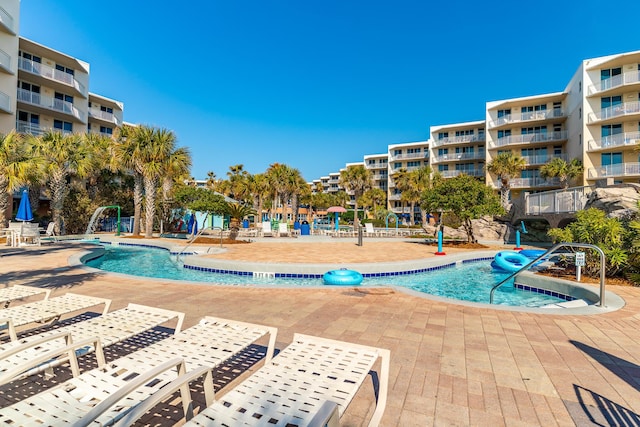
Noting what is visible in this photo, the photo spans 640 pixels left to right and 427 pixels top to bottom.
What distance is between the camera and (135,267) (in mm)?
12242

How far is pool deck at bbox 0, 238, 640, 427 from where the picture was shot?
8.23 ft

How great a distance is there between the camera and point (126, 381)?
217 cm

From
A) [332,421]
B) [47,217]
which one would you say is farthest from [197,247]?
[47,217]

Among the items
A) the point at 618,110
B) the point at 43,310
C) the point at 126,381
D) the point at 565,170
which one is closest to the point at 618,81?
the point at 618,110

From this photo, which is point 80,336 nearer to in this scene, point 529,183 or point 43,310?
point 43,310

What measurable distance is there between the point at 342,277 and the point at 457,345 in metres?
5.33

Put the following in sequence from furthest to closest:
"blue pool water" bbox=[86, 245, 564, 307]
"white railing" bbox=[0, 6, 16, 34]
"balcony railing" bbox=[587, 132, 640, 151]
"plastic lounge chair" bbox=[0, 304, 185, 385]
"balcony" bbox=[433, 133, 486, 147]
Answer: "balcony" bbox=[433, 133, 486, 147] < "balcony railing" bbox=[587, 132, 640, 151] < "white railing" bbox=[0, 6, 16, 34] < "blue pool water" bbox=[86, 245, 564, 307] < "plastic lounge chair" bbox=[0, 304, 185, 385]

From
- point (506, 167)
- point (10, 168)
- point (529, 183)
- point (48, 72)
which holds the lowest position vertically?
point (10, 168)

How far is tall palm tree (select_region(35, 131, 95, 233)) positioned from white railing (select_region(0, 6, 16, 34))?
33.7 feet

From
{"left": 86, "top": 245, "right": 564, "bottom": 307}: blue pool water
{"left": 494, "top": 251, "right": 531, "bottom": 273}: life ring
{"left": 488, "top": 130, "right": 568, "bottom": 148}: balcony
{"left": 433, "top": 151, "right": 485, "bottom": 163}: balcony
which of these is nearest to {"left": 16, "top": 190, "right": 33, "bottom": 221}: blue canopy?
{"left": 86, "top": 245, "right": 564, "bottom": 307}: blue pool water

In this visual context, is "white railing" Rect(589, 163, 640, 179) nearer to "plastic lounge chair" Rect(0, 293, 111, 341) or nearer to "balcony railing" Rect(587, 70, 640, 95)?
"balcony railing" Rect(587, 70, 640, 95)

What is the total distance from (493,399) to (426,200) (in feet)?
54.5

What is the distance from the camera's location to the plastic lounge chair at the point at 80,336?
7.83 ft

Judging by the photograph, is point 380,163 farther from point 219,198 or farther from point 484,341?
point 484,341
